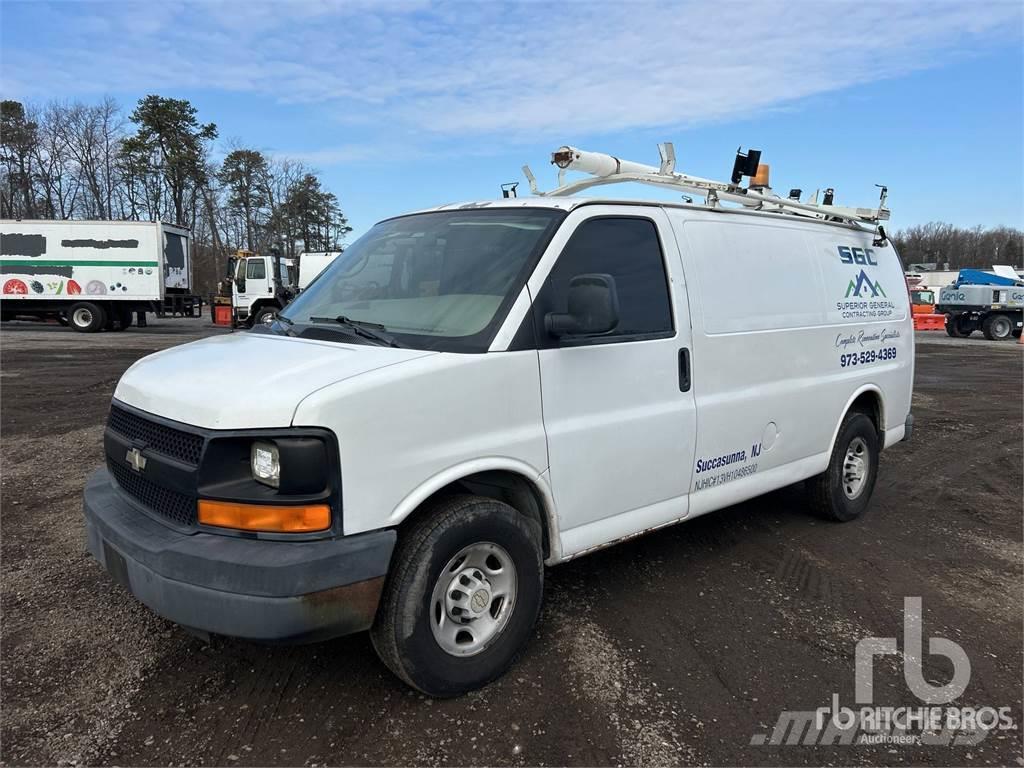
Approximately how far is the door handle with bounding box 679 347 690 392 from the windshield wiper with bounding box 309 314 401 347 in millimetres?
1544

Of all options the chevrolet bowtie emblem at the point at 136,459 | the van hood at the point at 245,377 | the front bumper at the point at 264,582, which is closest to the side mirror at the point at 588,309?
the van hood at the point at 245,377

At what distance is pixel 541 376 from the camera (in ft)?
10.3

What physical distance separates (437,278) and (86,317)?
25.8 m

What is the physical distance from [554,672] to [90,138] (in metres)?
72.6

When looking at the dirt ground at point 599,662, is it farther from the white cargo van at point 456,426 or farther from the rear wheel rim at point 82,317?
the rear wheel rim at point 82,317

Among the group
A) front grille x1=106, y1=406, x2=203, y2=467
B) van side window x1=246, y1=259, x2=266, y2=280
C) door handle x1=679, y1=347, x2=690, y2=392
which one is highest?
van side window x1=246, y1=259, x2=266, y2=280

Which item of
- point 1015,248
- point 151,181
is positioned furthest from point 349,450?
point 1015,248

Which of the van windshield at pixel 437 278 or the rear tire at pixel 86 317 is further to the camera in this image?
the rear tire at pixel 86 317

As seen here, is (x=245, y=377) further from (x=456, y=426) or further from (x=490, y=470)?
(x=490, y=470)

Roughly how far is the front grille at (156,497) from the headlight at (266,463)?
305mm

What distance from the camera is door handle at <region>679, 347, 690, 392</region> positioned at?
376 cm

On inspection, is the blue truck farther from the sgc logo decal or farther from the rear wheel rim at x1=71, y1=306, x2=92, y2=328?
the rear wheel rim at x1=71, y1=306, x2=92, y2=328

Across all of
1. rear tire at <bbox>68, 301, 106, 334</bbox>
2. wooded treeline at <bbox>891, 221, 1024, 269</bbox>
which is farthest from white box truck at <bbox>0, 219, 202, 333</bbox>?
wooded treeline at <bbox>891, 221, 1024, 269</bbox>

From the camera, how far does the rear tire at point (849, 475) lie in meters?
5.18
